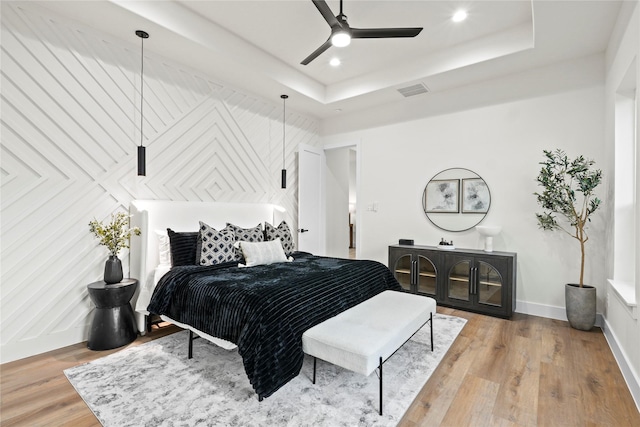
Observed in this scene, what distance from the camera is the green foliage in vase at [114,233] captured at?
282 cm

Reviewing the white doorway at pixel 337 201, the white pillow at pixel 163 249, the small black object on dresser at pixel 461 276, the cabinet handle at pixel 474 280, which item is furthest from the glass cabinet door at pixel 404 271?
the white pillow at pixel 163 249

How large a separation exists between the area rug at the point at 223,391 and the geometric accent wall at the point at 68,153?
0.78 m

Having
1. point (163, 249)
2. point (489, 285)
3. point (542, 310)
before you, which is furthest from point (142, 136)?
point (542, 310)

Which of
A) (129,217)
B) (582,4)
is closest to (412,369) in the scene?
(129,217)

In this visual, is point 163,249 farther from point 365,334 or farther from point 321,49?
point 321,49

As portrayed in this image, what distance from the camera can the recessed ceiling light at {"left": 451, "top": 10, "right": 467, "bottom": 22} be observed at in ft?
10.2

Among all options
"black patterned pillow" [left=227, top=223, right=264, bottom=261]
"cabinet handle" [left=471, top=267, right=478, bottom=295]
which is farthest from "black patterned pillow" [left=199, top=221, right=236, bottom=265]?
"cabinet handle" [left=471, top=267, right=478, bottom=295]

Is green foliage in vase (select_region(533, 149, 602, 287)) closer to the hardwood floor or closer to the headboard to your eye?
the hardwood floor

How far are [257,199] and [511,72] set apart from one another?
12.2 ft

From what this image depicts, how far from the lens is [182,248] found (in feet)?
10.3

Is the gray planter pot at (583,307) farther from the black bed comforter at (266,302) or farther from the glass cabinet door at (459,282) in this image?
the black bed comforter at (266,302)

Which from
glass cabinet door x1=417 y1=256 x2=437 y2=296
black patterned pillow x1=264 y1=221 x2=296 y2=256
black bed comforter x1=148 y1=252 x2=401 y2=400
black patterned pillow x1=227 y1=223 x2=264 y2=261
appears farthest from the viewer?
glass cabinet door x1=417 y1=256 x2=437 y2=296

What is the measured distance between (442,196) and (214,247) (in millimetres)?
3123

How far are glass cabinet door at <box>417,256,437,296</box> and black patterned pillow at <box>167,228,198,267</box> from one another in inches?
110
